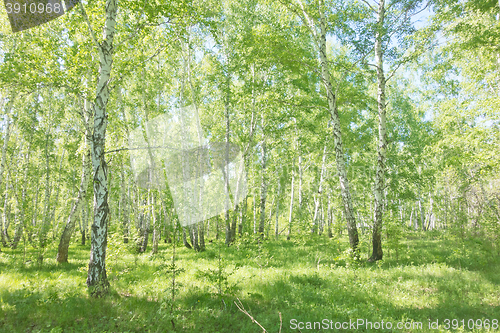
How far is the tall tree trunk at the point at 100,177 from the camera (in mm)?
4848

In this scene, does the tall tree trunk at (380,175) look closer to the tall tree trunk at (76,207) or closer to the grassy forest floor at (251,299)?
the grassy forest floor at (251,299)

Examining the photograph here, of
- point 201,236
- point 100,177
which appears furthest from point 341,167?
point 201,236

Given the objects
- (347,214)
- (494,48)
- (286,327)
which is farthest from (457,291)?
(494,48)

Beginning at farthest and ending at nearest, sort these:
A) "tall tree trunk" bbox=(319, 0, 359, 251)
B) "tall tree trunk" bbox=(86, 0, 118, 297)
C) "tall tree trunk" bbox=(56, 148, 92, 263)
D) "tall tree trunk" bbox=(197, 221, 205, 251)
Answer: "tall tree trunk" bbox=(197, 221, 205, 251)
"tall tree trunk" bbox=(319, 0, 359, 251)
"tall tree trunk" bbox=(56, 148, 92, 263)
"tall tree trunk" bbox=(86, 0, 118, 297)

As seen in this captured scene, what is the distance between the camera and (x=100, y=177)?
4930 millimetres

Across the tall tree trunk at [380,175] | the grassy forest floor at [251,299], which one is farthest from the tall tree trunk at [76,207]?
the tall tree trunk at [380,175]

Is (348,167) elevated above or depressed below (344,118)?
below

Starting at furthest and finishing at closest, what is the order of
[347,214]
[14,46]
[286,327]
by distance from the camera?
[14,46] → [347,214] → [286,327]

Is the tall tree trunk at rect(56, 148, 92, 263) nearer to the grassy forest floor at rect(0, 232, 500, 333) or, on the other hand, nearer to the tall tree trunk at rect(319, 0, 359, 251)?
the grassy forest floor at rect(0, 232, 500, 333)

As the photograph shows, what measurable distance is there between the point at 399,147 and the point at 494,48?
15415mm

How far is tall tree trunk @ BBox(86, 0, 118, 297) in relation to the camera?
15.9 feet

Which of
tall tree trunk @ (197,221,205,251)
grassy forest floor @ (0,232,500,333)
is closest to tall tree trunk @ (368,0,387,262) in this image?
grassy forest floor @ (0,232,500,333)

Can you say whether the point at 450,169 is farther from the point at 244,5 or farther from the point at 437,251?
the point at 244,5

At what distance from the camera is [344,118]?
1295 cm
